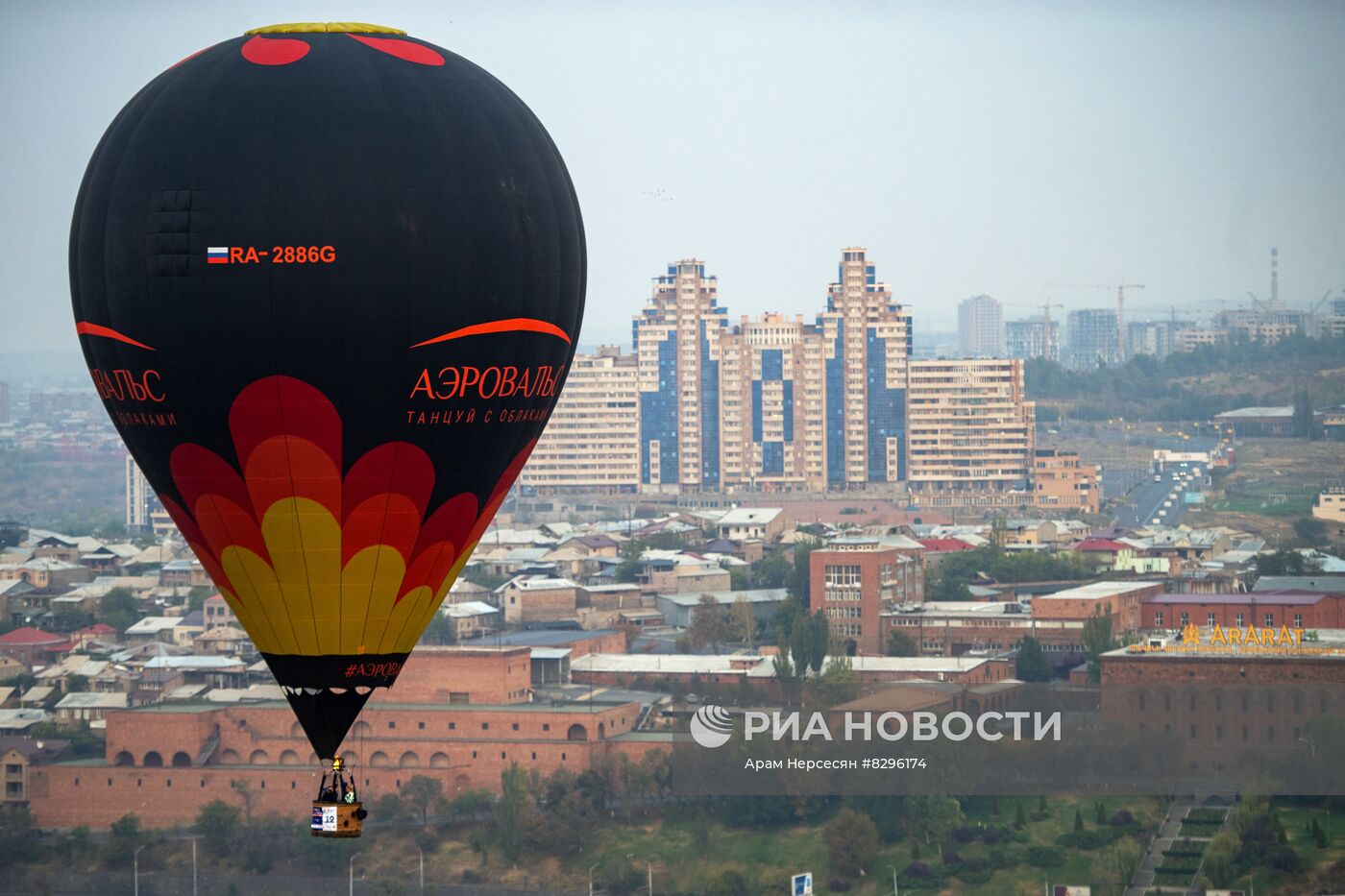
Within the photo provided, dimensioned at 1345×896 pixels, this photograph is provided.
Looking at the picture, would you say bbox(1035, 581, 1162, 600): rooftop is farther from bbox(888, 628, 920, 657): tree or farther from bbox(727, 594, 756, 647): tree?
bbox(727, 594, 756, 647): tree

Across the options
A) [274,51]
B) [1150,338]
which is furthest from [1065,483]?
[274,51]

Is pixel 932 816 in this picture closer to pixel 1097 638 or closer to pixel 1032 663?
pixel 1032 663

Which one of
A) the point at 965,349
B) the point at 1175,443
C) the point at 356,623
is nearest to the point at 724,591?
the point at 1175,443

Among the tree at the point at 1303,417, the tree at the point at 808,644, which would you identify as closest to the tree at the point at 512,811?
the tree at the point at 808,644

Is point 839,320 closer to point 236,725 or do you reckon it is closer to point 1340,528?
point 1340,528

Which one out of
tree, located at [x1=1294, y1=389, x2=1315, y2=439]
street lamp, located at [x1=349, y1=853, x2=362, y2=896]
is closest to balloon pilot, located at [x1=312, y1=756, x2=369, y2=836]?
street lamp, located at [x1=349, y1=853, x2=362, y2=896]

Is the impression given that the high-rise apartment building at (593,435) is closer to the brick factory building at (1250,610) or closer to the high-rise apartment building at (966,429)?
the high-rise apartment building at (966,429)
